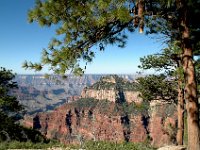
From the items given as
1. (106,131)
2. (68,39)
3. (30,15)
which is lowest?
(106,131)

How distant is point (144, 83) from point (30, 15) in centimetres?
1589

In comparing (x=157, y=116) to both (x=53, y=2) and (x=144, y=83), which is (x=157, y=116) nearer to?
(x=144, y=83)

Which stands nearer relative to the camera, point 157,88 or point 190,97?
point 190,97

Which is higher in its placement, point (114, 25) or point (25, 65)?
point (114, 25)

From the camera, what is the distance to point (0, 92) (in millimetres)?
30641

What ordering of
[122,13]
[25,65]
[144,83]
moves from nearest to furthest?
[122,13] < [25,65] < [144,83]

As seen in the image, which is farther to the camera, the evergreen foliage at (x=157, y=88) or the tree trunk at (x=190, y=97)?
the evergreen foliage at (x=157, y=88)

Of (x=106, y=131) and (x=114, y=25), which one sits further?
(x=106, y=131)

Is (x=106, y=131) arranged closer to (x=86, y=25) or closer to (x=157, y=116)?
(x=157, y=116)

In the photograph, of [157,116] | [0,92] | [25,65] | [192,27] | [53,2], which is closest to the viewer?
[53,2]

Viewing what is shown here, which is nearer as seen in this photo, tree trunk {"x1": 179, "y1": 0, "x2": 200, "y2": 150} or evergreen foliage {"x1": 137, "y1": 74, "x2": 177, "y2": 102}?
tree trunk {"x1": 179, "y1": 0, "x2": 200, "y2": 150}

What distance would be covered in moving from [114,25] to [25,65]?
3.44 metres

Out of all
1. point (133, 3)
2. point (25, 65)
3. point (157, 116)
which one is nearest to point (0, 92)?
point (25, 65)

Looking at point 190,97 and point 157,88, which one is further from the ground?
point 157,88
